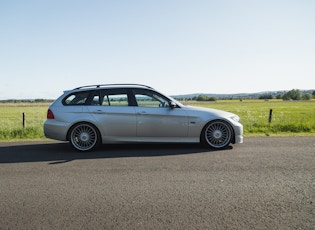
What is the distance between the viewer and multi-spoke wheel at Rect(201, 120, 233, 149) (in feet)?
21.7

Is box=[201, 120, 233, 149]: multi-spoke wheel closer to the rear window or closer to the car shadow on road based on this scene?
the car shadow on road

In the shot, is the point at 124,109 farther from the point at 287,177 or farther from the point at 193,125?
the point at 287,177

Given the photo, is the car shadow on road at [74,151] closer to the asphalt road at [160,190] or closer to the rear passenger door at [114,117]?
the asphalt road at [160,190]

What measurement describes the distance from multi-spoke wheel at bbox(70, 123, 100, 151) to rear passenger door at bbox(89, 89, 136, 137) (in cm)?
23

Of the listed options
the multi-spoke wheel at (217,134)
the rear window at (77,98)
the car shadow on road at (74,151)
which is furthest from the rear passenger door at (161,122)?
the rear window at (77,98)

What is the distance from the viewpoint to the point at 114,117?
6.57 metres

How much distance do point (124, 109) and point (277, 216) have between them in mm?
4510

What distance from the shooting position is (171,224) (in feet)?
8.96

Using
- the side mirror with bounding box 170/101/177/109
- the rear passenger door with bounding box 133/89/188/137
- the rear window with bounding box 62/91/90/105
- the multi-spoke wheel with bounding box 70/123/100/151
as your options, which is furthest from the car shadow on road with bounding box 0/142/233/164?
the rear window with bounding box 62/91/90/105

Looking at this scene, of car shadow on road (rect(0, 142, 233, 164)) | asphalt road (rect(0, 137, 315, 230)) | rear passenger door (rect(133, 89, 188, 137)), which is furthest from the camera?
rear passenger door (rect(133, 89, 188, 137))

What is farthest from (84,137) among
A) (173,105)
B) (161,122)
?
(173,105)

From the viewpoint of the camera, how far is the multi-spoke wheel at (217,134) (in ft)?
21.7

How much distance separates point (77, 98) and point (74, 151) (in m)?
1.36

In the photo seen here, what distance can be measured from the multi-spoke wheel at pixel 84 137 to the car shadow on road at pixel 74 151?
7.3 inches
